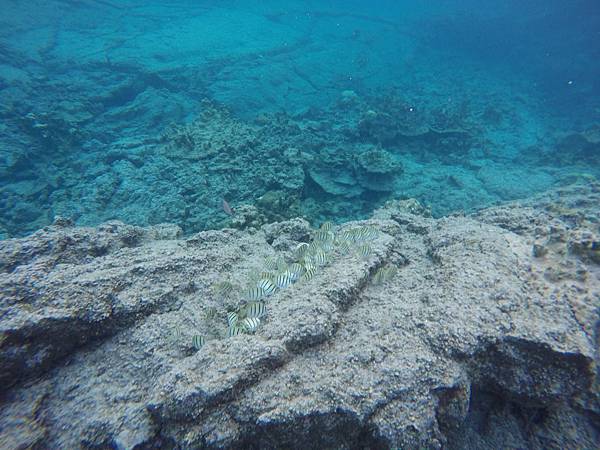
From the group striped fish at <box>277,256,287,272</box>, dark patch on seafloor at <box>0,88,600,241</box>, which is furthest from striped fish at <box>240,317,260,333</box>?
dark patch on seafloor at <box>0,88,600,241</box>

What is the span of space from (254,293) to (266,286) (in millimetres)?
138

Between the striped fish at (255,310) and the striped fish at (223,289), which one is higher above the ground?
the striped fish at (255,310)

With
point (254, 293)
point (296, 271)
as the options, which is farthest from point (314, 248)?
point (254, 293)

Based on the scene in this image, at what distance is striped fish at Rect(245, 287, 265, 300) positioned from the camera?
2949mm

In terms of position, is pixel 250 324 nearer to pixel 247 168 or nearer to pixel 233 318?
pixel 233 318

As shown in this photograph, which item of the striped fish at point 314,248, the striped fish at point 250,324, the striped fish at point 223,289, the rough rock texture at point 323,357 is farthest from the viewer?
the striped fish at point 314,248

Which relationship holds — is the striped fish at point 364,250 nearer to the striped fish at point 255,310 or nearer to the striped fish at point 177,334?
the striped fish at point 255,310

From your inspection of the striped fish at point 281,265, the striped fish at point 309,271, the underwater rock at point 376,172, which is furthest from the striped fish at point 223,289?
the underwater rock at point 376,172

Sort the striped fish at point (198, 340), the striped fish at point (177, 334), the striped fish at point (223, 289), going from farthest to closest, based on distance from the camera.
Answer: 1. the striped fish at point (223, 289)
2. the striped fish at point (177, 334)
3. the striped fish at point (198, 340)

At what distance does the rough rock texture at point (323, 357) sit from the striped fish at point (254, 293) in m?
0.16

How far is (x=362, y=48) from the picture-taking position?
2922 cm

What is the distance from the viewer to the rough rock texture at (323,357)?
6.84ft

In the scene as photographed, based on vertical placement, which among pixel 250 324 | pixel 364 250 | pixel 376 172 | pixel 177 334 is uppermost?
pixel 364 250

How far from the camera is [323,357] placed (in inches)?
93.8
